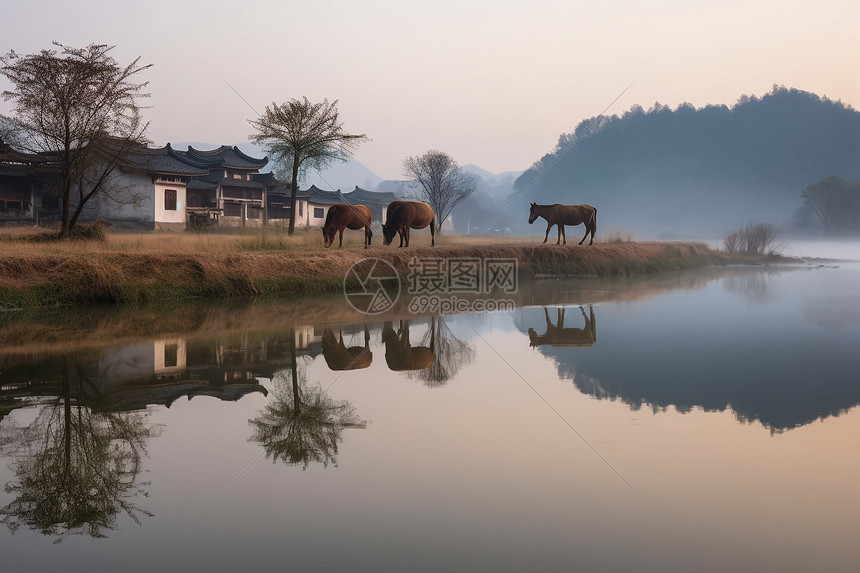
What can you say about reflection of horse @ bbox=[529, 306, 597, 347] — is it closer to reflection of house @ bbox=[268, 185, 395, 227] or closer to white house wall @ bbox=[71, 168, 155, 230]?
white house wall @ bbox=[71, 168, 155, 230]

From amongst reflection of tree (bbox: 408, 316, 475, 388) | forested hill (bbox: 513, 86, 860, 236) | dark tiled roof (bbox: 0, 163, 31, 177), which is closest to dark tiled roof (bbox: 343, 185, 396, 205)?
dark tiled roof (bbox: 0, 163, 31, 177)

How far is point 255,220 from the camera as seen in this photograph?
1842 inches

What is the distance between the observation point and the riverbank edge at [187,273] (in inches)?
648

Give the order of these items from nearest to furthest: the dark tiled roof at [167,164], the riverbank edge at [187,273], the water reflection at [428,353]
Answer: the water reflection at [428,353] → the riverbank edge at [187,273] → the dark tiled roof at [167,164]

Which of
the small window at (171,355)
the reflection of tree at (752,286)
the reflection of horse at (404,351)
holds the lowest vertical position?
the small window at (171,355)

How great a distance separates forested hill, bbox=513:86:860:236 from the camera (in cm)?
14625

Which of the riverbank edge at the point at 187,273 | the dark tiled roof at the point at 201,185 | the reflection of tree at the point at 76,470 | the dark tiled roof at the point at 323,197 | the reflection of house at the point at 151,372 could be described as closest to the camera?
the reflection of tree at the point at 76,470

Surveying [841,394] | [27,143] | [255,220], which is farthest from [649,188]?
[841,394]

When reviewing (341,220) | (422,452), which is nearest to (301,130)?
(341,220)

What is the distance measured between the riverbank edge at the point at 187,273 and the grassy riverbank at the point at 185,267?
22 millimetres

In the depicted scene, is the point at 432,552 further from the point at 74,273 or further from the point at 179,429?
the point at 74,273

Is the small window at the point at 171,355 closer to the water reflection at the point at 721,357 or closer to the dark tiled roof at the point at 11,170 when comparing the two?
the water reflection at the point at 721,357

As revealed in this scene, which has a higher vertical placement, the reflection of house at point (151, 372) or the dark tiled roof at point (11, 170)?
the dark tiled roof at point (11, 170)

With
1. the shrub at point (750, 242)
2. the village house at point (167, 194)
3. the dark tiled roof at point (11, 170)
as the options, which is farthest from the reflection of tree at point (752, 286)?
the dark tiled roof at point (11, 170)
